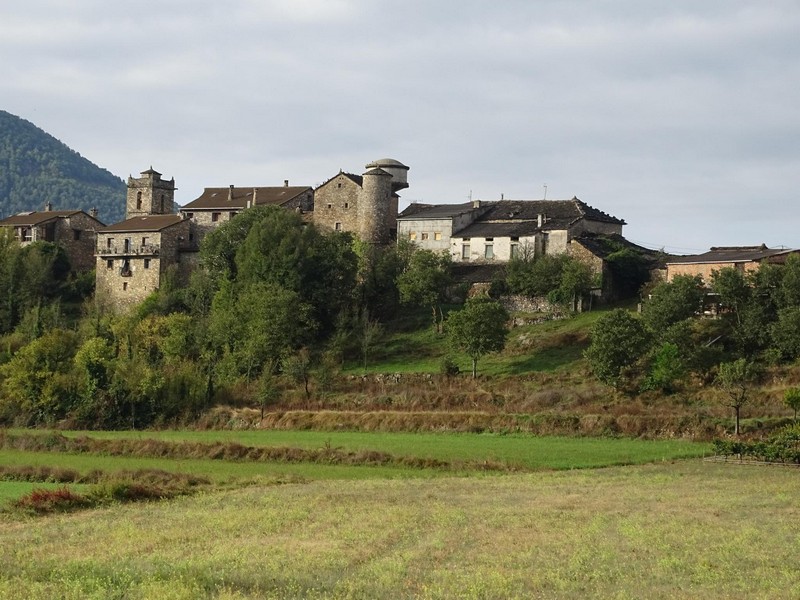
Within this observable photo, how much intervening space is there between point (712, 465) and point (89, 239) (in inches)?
2456

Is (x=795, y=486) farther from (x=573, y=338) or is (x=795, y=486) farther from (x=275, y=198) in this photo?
(x=275, y=198)

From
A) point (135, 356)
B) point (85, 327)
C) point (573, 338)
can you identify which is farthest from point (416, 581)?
point (85, 327)

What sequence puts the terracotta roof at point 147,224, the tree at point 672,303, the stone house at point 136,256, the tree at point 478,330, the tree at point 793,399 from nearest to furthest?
the tree at point 793,399 → the tree at point 672,303 → the tree at point 478,330 → the stone house at point 136,256 → the terracotta roof at point 147,224

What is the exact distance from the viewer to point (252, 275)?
70812 millimetres

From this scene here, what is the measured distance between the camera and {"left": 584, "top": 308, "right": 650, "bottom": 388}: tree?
54.9 meters

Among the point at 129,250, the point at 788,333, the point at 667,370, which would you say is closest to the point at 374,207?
the point at 129,250

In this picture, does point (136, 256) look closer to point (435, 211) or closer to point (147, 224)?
point (147, 224)

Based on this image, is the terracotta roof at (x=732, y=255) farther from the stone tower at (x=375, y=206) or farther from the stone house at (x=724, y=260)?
the stone tower at (x=375, y=206)

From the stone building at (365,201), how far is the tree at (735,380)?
29054 millimetres

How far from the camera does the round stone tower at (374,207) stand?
77938 mm

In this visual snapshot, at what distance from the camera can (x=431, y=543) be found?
81.0ft

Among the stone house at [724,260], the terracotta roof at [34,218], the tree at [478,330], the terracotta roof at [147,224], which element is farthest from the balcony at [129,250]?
the stone house at [724,260]

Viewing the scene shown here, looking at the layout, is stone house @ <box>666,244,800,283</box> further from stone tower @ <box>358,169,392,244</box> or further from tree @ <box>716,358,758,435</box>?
stone tower @ <box>358,169,392,244</box>

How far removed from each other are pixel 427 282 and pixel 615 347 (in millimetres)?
17770
